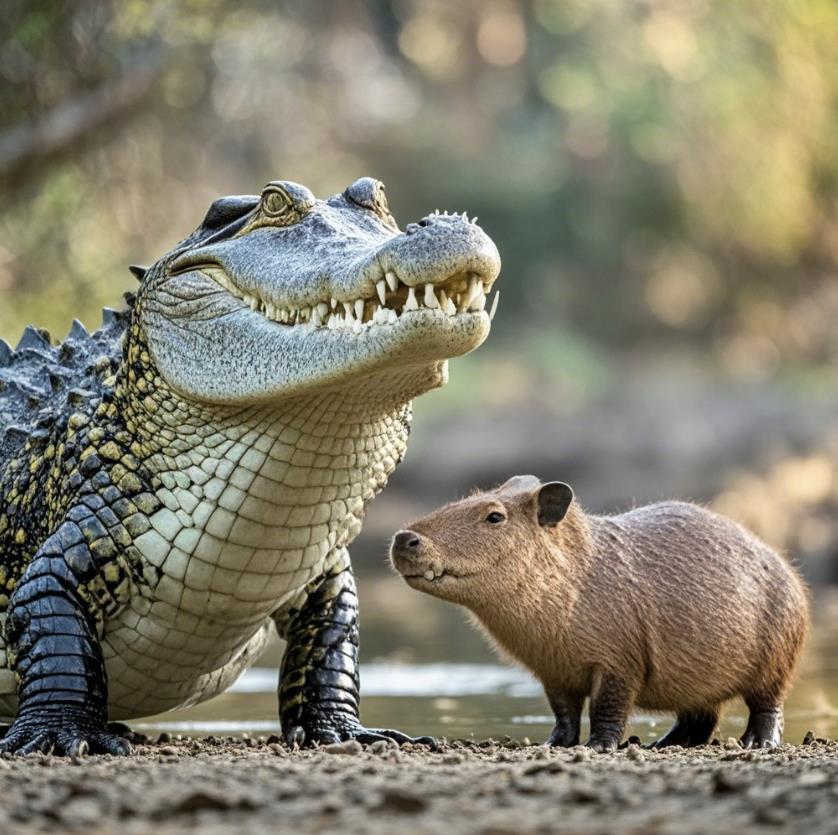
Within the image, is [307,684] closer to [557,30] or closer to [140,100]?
[140,100]

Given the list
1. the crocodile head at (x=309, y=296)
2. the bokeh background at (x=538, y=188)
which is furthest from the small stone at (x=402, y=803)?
the bokeh background at (x=538, y=188)

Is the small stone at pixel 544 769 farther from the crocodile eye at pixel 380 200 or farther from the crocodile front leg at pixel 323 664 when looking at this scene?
the crocodile eye at pixel 380 200

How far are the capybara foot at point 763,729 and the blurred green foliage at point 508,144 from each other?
37.0ft

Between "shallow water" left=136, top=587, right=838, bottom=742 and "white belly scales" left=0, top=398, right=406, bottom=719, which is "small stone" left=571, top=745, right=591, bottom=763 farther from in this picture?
"shallow water" left=136, top=587, right=838, bottom=742

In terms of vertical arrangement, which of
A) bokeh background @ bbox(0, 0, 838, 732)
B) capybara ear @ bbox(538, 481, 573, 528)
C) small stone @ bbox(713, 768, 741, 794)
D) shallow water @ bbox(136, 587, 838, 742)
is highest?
bokeh background @ bbox(0, 0, 838, 732)

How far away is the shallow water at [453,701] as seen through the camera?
22.2 feet

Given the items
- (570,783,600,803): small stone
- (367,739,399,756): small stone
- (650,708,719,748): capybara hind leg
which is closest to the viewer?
(570,783,600,803): small stone

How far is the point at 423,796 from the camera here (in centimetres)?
346

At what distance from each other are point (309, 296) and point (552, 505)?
1283 mm

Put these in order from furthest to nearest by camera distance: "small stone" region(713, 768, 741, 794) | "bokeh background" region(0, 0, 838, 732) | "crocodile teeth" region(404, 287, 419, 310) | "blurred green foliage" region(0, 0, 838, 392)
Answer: "blurred green foliage" region(0, 0, 838, 392)
"bokeh background" region(0, 0, 838, 732)
"crocodile teeth" region(404, 287, 419, 310)
"small stone" region(713, 768, 741, 794)

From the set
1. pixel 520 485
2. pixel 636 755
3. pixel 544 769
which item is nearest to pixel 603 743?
pixel 636 755

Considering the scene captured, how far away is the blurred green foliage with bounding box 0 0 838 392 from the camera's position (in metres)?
17.5

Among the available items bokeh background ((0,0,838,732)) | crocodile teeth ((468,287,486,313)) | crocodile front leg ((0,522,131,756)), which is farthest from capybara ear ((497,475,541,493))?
bokeh background ((0,0,838,732))

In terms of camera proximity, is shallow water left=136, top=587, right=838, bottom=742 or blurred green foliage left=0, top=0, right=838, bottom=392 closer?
shallow water left=136, top=587, right=838, bottom=742
